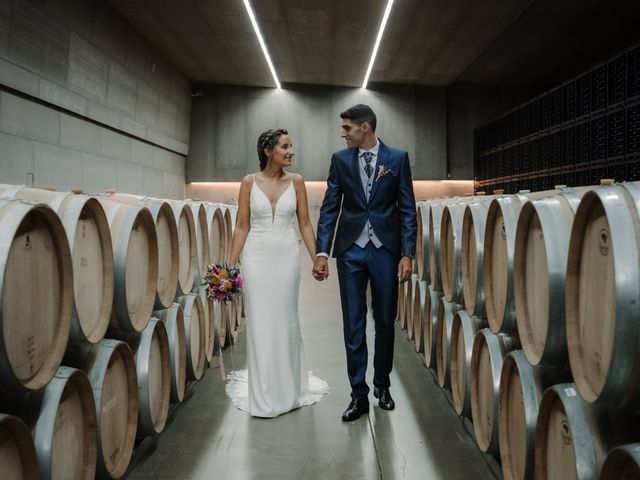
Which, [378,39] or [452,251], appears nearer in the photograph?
[452,251]

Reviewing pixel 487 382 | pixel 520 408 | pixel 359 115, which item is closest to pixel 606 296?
pixel 520 408

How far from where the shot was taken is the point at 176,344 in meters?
3.25

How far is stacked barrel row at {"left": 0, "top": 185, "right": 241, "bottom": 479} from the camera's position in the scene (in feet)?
4.94

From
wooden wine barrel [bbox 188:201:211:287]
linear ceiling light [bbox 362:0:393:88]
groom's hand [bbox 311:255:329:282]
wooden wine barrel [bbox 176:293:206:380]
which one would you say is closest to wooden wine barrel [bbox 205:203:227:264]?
wooden wine barrel [bbox 188:201:211:287]

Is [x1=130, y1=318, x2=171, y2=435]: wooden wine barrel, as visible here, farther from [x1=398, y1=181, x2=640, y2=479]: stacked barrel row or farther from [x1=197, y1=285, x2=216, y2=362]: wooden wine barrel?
[x1=398, y1=181, x2=640, y2=479]: stacked barrel row

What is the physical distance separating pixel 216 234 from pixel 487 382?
9.86 feet

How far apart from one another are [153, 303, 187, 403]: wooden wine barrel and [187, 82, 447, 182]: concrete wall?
1071cm

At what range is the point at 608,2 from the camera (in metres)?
8.27

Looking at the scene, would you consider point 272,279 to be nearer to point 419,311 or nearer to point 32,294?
point 419,311

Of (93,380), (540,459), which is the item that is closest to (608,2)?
(540,459)

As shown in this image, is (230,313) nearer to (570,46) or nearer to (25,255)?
(25,255)

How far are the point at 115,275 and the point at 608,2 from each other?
9.01 m

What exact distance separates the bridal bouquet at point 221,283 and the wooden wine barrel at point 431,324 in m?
1.51

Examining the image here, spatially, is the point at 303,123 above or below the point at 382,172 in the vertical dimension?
above
